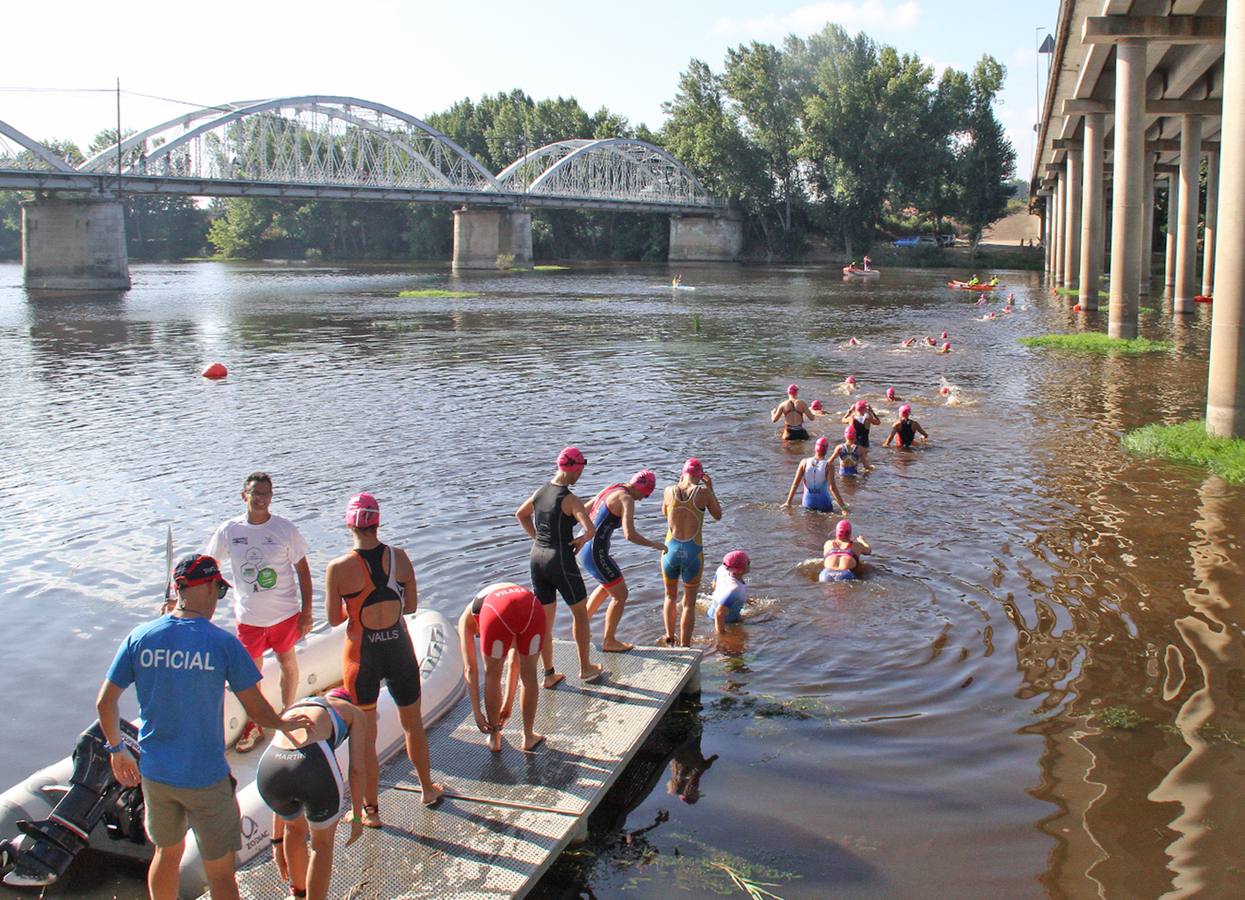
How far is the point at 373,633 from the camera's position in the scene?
662cm

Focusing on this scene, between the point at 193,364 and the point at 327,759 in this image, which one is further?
the point at 193,364

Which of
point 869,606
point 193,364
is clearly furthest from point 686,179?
point 869,606

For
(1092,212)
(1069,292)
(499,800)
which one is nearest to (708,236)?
(1069,292)

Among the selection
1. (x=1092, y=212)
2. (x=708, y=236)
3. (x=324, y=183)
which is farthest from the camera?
(x=708, y=236)

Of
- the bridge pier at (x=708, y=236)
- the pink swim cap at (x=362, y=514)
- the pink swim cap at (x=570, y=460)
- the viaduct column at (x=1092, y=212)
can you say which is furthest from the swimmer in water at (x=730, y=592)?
the bridge pier at (x=708, y=236)

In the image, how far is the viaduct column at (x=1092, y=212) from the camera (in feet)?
129

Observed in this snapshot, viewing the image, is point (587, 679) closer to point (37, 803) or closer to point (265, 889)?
point (265, 889)

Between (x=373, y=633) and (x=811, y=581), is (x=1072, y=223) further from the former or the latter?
(x=373, y=633)

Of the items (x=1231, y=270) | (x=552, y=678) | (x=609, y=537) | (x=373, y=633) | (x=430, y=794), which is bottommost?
(x=430, y=794)

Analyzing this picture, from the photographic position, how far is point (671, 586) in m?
9.87

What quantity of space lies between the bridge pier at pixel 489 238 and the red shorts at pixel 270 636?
9908 cm

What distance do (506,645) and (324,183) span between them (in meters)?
87.2

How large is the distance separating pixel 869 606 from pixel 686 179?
11354 centimetres

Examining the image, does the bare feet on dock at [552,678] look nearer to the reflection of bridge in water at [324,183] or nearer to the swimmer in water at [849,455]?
the swimmer in water at [849,455]
